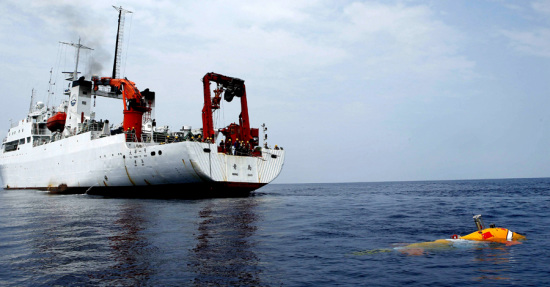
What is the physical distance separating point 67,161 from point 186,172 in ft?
67.7

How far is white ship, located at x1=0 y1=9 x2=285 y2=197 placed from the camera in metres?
33.4

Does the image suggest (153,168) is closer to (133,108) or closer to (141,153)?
(141,153)

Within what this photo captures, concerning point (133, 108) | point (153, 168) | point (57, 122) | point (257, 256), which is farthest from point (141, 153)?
point (257, 256)

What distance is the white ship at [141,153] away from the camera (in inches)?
1314

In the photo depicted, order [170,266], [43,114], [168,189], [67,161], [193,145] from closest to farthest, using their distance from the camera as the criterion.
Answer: [170,266] < [193,145] < [168,189] < [67,161] < [43,114]

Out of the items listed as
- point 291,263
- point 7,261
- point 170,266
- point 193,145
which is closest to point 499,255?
point 291,263

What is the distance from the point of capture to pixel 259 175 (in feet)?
123

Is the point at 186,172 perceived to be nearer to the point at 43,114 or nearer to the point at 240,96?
the point at 240,96

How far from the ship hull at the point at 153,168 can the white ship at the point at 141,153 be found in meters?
0.09

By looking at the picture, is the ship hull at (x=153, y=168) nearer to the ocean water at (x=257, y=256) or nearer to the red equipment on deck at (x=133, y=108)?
the red equipment on deck at (x=133, y=108)

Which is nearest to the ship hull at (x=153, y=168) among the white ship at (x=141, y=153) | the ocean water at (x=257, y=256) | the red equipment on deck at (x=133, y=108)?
the white ship at (x=141, y=153)

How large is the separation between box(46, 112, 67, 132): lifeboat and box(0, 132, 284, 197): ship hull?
4333mm

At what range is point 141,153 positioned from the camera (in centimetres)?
3422

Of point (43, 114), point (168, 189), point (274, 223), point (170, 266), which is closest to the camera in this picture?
point (170, 266)
